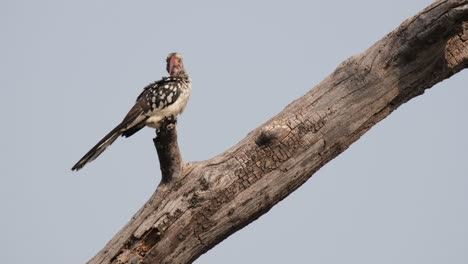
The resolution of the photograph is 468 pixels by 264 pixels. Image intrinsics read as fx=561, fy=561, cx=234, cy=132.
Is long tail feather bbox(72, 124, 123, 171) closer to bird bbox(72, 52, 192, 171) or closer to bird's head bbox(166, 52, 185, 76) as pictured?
bird bbox(72, 52, 192, 171)

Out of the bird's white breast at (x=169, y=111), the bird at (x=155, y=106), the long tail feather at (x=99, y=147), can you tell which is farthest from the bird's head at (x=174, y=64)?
the long tail feather at (x=99, y=147)

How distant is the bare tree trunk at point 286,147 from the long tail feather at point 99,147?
0.87m

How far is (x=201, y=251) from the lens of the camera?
4.46m

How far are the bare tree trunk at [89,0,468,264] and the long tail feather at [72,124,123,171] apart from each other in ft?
2.84

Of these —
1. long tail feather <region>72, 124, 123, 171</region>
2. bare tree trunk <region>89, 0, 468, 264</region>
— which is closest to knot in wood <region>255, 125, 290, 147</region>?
bare tree trunk <region>89, 0, 468, 264</region>

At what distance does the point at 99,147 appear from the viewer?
515cm

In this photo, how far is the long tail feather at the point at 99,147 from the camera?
4.98m

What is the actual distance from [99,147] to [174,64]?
6.35 feet

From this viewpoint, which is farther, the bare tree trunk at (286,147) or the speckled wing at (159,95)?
the speckled wing at (159,95)

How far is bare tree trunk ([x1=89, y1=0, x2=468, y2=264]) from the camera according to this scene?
433cm

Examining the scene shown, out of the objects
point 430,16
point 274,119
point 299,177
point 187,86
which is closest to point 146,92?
point 187,86

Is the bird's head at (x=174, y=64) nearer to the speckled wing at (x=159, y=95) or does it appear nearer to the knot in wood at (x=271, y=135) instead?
the speckled wing at (x=159, y=95)

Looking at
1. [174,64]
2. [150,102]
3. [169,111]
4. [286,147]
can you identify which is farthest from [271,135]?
[174,64]

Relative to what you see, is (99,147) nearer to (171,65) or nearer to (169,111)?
(169,111)
